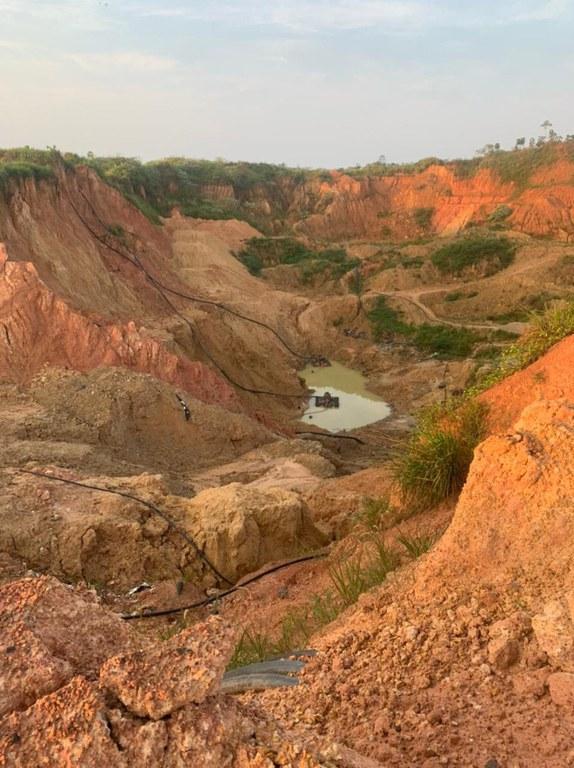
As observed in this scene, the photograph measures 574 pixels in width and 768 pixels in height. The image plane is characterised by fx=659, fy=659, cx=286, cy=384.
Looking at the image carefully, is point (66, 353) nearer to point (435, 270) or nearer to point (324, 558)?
point (324, 558)

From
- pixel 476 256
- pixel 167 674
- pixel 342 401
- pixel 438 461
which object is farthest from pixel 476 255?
pixel 167 674

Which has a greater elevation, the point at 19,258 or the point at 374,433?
the point at 19,258

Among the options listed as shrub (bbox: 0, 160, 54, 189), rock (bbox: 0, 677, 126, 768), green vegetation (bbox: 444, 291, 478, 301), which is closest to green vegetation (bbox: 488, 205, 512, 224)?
green vegetation (bbox: 444, 291, 478, 301)

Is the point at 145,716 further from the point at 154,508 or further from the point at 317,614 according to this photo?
the point at 154,508

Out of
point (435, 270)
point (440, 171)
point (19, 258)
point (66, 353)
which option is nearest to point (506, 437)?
point (66, 353)

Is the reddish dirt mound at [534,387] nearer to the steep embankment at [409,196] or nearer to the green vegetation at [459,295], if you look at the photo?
the green vegetation at [459,295]

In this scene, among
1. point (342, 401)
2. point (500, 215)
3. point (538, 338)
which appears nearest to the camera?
point (538, 338)

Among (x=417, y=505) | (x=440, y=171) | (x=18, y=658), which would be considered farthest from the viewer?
(x=440, y=171)

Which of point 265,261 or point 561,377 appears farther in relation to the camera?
point 265,261
